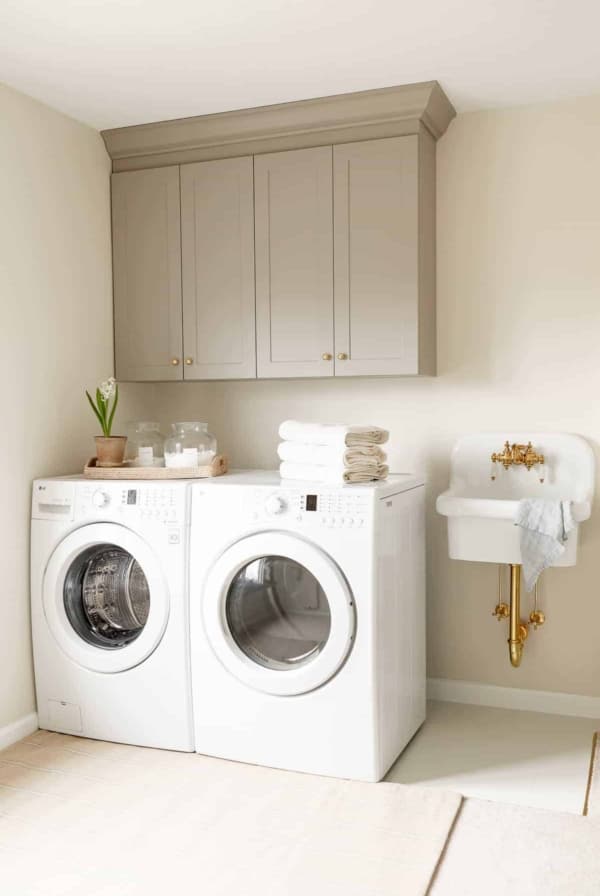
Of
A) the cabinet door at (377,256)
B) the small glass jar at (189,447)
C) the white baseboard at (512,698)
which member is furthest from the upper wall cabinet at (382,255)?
the white baseboard at (512,698)

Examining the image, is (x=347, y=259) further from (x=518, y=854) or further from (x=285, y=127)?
(x=518, y=854)

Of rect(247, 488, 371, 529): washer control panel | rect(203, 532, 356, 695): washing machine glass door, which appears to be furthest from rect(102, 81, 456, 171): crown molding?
rect(203, 532, 356, 695): washing machine glass door

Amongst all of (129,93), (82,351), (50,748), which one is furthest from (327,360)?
(50,748)

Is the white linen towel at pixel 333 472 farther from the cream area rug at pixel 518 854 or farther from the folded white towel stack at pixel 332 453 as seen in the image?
the cream area rug at pixel 518 854

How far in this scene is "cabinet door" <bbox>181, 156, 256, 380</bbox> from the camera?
10.7ft

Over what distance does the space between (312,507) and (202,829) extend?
99 cm

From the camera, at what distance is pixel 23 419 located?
3.00m

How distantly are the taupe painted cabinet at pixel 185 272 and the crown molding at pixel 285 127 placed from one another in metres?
0.06

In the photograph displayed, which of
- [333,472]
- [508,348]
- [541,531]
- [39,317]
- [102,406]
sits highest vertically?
[39,317]

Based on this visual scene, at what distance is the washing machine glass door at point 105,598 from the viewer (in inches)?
113

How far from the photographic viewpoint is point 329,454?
108 inches

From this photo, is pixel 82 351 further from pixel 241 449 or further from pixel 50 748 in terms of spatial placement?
pixel 50 748

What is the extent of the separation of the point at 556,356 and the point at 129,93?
1.83 m

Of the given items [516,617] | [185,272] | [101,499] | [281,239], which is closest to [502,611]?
[516,617]
